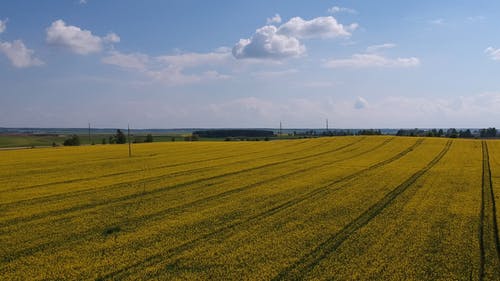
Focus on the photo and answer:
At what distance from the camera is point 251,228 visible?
13.1 metres

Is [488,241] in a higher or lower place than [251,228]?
lower

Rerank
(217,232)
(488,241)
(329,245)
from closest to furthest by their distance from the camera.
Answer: (329,245) < (488,241) < (217,232)

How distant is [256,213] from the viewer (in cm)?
1526

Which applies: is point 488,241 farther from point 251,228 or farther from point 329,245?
point 251,228

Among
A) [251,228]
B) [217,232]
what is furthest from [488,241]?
[217,232]

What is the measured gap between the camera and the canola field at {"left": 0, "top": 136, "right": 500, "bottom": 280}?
380 inches

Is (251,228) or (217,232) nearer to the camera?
(217,232)

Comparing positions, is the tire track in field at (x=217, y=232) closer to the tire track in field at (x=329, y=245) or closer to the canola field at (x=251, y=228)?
the canola field at (x=251, y=228)

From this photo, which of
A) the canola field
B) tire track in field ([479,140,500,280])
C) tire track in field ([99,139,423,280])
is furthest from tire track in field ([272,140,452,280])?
tire track in field ([479,140,500,280])

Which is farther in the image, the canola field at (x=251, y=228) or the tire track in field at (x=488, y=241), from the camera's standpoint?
Answer: the canola field at (x=251, y=228)

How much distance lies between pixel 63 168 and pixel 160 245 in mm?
24599

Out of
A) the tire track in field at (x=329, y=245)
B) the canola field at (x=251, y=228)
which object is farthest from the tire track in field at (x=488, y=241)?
the tire track in field at (x=329, y=245)

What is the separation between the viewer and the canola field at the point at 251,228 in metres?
9.65

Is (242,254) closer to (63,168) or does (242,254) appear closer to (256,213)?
(256,213)
